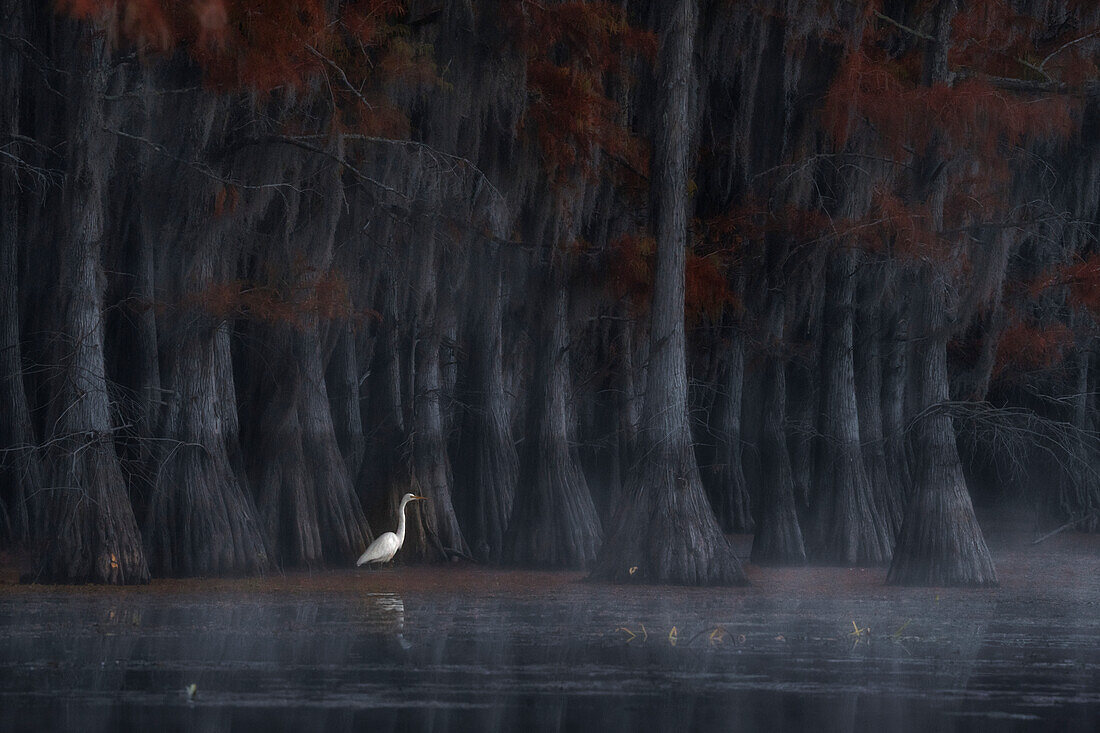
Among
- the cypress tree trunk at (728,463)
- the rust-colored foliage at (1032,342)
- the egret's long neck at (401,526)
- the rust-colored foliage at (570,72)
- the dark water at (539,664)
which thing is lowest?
the dark water at (539,664)

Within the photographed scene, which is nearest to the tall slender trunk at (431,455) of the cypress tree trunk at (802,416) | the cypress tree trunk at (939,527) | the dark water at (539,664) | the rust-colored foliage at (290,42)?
the rust-colored foliage at (290,42)

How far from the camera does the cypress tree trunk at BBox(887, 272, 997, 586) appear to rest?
625 inches

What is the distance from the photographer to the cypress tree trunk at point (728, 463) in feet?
83.7

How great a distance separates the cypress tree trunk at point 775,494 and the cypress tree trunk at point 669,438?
3.57 metres

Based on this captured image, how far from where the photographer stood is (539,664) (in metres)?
9.52

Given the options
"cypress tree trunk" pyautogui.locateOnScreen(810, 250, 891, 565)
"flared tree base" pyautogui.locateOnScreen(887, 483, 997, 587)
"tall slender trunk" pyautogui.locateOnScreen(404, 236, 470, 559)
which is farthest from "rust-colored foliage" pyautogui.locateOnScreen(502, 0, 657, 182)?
"flared tree base" pyautogui.locateOnScreen(887, 483, 997, 587)

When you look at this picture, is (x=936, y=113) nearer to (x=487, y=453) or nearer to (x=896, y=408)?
(x=487, y=453)

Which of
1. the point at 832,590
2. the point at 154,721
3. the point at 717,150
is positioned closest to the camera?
the point at 154,721

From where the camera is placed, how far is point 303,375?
18781 millimetres

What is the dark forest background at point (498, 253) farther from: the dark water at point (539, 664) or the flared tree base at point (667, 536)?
the dark water at point (539, 664)

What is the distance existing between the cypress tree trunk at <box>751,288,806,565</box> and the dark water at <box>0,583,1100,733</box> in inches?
222

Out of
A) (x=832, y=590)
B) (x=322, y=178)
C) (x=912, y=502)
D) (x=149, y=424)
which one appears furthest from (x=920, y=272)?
(x=149, y=424)

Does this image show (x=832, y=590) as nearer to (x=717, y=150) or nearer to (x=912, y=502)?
(x=912, y=502)

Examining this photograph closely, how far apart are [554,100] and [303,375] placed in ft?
Result: 14.0
